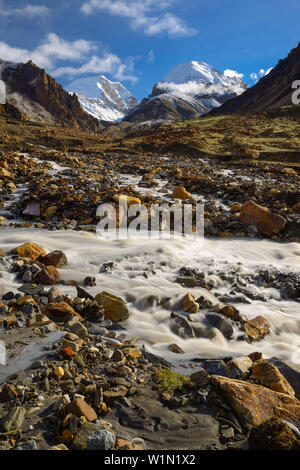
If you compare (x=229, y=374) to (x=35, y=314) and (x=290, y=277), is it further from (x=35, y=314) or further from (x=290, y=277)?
(x=290, y=277)

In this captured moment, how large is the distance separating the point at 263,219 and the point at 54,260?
5679 millimetres

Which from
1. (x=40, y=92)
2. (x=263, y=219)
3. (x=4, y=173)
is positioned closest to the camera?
(x=263, y=219)

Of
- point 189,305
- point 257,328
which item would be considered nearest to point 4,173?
point 189,305

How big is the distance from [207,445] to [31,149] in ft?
57.9

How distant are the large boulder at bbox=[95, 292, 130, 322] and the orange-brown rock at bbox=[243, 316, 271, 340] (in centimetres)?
173

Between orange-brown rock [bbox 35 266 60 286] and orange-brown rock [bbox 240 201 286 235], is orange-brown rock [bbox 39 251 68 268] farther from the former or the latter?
orange-brown rock [bbox 240 201 286 235]

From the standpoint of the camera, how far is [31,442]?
217 cm

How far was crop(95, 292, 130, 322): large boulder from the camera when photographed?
4477 millimetres

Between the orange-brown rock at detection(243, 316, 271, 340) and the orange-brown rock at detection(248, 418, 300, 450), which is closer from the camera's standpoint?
the orange-brown rock at detection(248, 418, 300, 450)

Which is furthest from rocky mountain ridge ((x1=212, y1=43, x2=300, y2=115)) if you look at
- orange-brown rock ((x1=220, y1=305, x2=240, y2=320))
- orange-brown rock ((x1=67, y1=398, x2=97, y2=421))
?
orange-brown rock ((x1=67, y1=398, x2=97, y2=421))

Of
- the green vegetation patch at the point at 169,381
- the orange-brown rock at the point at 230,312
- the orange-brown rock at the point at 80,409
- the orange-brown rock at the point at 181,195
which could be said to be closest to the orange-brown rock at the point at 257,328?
the orange-brown rock at the point at 230,312

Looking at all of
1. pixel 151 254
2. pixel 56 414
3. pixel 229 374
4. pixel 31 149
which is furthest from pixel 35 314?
pixel 31 149

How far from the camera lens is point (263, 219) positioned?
871 cm

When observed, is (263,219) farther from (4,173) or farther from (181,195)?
(4,173)
